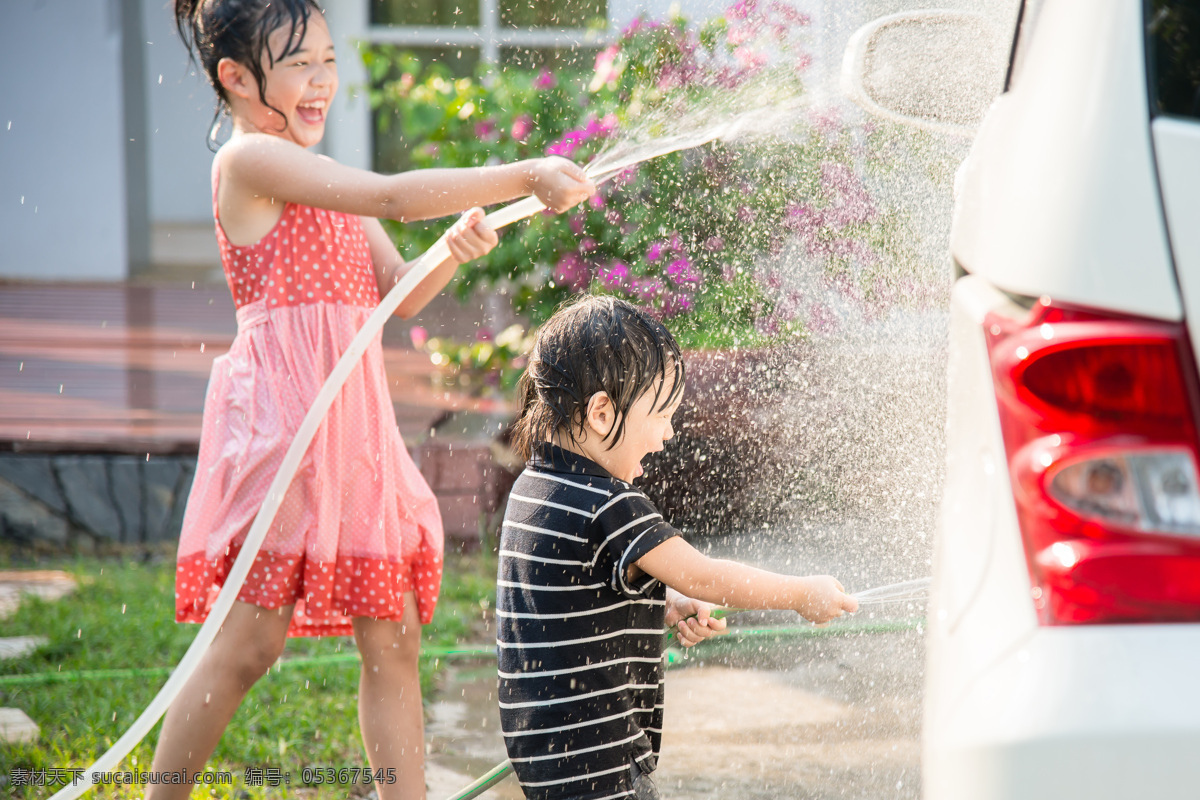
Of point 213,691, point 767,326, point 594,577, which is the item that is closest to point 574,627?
point 594,577

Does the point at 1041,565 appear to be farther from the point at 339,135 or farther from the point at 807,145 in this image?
the point at 339,135

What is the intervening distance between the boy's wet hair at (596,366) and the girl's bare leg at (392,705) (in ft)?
2.32

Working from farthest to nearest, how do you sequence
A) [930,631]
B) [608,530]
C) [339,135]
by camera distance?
[339,135] < [608,530] < [930,631]

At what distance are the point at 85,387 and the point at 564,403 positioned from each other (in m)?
4.75

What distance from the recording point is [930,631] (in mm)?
1308

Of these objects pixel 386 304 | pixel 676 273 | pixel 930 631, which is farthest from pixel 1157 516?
pixel 676 273

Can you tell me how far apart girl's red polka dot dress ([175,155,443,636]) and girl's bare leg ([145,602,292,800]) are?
0.05 meters

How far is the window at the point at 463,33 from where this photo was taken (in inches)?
359

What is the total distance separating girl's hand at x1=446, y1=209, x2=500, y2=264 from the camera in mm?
2152

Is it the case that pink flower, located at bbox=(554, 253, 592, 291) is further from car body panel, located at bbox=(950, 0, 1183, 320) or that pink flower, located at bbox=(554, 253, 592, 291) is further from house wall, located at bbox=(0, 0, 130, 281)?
house wall, located at bbox=(0, 0, 130, 281)

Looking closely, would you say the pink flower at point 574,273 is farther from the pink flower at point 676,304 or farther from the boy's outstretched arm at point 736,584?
the boy's outstretched arm at point 736,584

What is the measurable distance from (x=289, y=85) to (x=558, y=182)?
2.07 feet

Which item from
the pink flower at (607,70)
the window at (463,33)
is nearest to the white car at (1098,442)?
the pink flower at (607,70)

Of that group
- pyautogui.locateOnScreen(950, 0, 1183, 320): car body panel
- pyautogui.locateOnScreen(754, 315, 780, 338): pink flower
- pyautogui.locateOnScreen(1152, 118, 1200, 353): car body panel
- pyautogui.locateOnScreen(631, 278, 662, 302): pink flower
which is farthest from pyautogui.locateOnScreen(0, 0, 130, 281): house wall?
pyautogui.locateOnScreen(1152, 118, 1200, 353): car body panel
